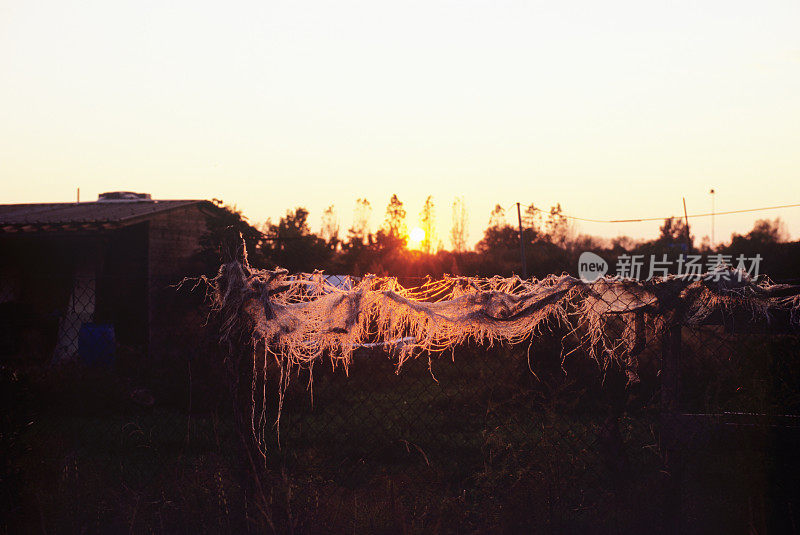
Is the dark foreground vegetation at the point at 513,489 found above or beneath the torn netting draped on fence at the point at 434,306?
beneath

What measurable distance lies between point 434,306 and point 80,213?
19.5 meters

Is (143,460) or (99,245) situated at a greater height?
(99,245)

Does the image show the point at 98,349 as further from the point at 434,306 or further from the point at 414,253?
the point at 414,253

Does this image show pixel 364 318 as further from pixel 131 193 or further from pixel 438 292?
pixel 131 193

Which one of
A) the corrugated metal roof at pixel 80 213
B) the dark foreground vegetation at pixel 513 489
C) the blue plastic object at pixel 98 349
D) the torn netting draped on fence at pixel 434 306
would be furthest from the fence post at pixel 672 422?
the corrugated metal roof at pixel 80 213

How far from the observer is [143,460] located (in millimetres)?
7168

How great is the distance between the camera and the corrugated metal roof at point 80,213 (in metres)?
16.0

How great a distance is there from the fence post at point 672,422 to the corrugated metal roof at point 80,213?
14.8 metres

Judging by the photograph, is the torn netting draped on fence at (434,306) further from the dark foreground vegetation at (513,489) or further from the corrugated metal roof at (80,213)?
the corrugated metal roof at (80,213)

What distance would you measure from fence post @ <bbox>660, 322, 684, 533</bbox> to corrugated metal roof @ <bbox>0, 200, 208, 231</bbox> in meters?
14.8

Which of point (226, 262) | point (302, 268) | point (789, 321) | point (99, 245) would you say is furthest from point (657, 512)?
point (99, 245)

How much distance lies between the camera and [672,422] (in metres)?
4.27

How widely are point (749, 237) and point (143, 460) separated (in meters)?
51.9

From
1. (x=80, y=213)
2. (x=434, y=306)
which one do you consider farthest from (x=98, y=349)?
(x=80, y=213)
